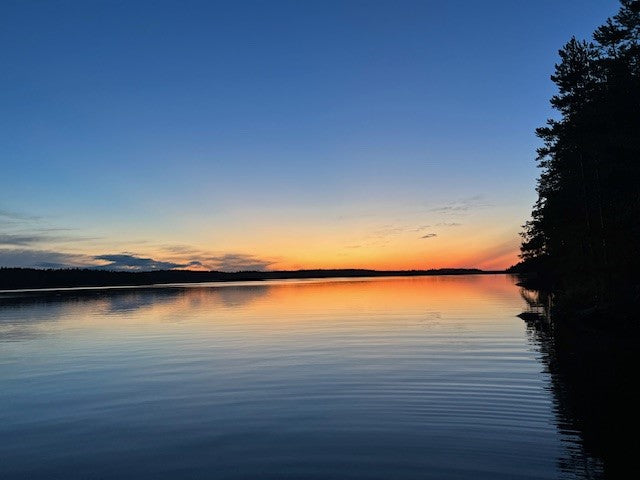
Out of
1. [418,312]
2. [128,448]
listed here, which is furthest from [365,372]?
[418,312]

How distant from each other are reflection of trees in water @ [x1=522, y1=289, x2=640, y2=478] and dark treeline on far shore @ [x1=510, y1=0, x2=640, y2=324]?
6646 mm

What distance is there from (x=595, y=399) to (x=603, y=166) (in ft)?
116

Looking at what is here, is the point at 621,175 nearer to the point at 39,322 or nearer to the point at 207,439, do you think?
the point at 207,439

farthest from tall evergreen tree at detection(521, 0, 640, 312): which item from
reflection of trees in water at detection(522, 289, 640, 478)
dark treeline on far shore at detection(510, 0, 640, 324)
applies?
reflection of trees in water at detection(522, 289, 640, 478)

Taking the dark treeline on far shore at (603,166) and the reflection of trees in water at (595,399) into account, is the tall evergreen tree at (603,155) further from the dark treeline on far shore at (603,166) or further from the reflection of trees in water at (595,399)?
the reflection of trees in water at (595,399)

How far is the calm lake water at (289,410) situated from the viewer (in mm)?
11117

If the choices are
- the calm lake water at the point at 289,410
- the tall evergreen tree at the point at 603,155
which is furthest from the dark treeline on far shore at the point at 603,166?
the calm lake water at the point at 289,410

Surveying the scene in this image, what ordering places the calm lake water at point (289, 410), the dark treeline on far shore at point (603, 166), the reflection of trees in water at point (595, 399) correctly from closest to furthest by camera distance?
the reflection of trees in water at point (595, 399), the calm lake water at point (289, 410), the dark treeline on far shore at point (603, 166)

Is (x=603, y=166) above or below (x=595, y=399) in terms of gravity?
above

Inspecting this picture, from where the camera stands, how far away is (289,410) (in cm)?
1598

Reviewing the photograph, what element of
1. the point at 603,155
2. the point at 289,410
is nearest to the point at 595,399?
the point at 289,410

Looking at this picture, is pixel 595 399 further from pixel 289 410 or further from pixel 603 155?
pixel 603 155

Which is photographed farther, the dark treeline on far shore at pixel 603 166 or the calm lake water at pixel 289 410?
the dark treeline on far shore at pixel 603 166

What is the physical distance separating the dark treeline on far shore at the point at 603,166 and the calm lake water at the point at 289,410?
1328cm
